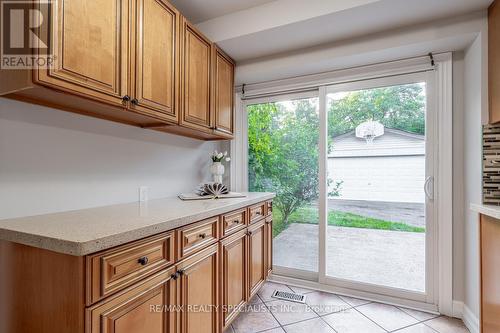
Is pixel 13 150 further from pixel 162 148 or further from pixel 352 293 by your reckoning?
pixel 352 293

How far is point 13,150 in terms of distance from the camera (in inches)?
44.4

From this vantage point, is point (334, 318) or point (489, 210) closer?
point (489, 210)

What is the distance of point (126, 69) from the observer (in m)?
1.30

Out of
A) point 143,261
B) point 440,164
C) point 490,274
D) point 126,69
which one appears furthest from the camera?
point 440,164

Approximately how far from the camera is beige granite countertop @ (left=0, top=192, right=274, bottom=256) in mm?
792

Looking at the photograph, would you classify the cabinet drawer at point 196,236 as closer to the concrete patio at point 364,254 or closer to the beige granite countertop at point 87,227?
the beige granite countertop at point 87,227

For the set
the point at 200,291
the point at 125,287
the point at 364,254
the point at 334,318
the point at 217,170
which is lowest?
the point at 334,318

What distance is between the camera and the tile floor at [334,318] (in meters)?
1.79

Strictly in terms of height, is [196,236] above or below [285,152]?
below

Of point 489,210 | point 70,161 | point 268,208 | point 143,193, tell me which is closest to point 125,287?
point 70,161

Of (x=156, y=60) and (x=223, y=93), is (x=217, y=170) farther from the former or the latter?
(x=156, y=60)

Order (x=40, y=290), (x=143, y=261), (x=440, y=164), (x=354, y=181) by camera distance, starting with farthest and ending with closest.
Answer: (x=354, y=181) < (x=440, y=164) < (x=143, y=261) < (x=40, y=290)

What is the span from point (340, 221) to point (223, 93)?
167 centimetres

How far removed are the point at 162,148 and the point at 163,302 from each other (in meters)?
1.21
